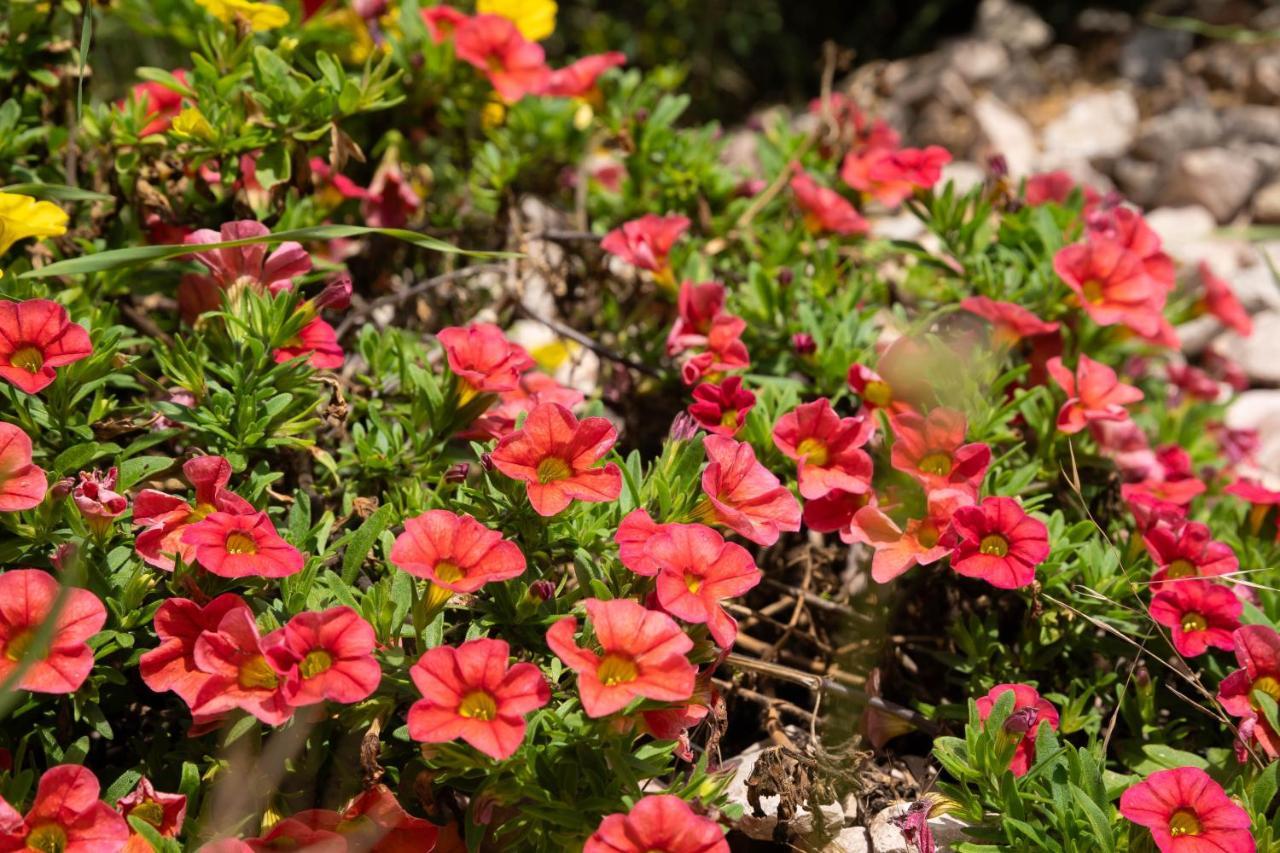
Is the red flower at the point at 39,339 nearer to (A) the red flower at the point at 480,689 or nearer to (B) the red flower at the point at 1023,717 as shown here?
(A) the red flower at the point at 480,689

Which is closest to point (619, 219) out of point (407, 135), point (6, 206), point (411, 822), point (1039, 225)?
point (407, 135)

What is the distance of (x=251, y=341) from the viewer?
1.73m

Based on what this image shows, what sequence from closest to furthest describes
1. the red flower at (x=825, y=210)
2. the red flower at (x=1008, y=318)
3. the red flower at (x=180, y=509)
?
the red flower at (x=180, y=509)
the red flower at (x=1008, y=318)
the red flower at (x=825, y=210)

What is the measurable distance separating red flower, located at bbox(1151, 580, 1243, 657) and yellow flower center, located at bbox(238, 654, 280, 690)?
127 cm

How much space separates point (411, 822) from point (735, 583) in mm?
516

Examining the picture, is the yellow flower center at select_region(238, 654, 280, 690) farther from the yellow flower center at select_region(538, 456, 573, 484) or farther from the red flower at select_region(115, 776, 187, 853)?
the yellow flower center at select_region(538, 456, 573, 484)

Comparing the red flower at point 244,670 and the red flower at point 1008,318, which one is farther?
the red flower at point 1008,318

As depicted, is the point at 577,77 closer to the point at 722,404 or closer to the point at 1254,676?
the point at 722,404

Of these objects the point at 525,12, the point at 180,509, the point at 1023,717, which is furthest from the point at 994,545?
the point at 525,12

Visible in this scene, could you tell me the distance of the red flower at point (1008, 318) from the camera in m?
2.10

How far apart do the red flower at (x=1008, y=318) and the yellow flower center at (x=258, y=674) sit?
4.44 ft

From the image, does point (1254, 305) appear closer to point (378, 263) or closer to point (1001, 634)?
point (1001, 634)

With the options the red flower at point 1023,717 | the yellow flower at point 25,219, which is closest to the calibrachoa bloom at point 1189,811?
the red flower at point 1023,717

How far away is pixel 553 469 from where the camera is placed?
5.35 ft
